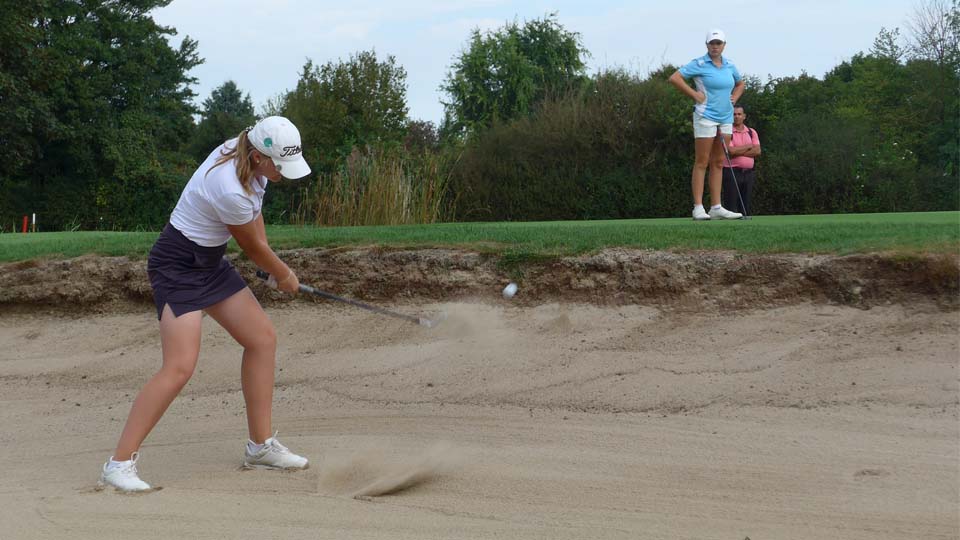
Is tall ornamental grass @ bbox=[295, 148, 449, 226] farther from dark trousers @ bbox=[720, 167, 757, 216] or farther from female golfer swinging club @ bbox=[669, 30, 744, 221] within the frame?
female golfer swinging club @ bbox=[669, 30, 744, 221]

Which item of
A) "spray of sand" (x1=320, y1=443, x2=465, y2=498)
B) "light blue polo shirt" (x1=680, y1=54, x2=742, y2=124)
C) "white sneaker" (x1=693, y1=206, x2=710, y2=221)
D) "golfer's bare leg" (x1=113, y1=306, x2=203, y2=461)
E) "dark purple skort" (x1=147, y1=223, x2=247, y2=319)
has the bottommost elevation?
"spray of sand" (x1=320, y1=443, x2=465, y2=498)

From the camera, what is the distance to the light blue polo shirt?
9.96 metres

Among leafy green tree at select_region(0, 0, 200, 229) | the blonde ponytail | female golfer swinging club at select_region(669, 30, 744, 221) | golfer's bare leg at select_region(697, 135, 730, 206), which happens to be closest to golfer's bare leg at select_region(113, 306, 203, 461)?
the blonde ponytail

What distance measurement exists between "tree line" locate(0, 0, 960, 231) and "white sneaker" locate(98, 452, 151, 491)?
9.58m

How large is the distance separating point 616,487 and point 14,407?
434 centimetres

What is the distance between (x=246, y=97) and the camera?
77.2 m

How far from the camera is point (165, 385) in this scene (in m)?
4.62

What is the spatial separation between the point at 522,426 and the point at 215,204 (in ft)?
6.94

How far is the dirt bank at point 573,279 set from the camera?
19.9 ft

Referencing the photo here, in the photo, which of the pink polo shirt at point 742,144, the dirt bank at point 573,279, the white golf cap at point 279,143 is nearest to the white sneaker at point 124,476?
the white golf cap at point 279,143

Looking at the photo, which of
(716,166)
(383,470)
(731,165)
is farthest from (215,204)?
(731,165)

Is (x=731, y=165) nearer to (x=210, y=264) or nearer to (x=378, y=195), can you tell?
(x=378, y=195)

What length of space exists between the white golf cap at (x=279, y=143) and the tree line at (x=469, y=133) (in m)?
9.50

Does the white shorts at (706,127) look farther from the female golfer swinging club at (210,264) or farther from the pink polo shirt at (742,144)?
the female golfer swinging club at (210,264)
